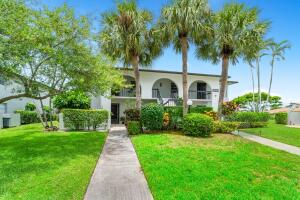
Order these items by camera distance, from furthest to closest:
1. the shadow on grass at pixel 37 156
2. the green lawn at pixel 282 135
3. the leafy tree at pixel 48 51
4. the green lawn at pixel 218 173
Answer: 1. the green lawn at pixel 282 135
2. the leafy tree at pixel 48 51
3. the shadow on grass at pixel 37 156
4. the green lawn at pixel 218 173

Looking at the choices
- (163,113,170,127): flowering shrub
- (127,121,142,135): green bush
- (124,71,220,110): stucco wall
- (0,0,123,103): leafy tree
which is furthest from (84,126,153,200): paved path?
(124,71,220,110): stucco wall

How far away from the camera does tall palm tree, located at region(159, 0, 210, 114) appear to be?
49.2ft

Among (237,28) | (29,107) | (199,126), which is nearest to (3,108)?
(29,107)

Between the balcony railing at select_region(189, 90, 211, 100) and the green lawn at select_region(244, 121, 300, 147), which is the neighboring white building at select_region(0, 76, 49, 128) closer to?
the balcony railing at select_region(189, 90, 211, 100)

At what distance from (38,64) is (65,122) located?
356 inches

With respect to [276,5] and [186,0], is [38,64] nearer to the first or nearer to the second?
[186,0]

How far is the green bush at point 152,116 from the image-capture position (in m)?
14.5

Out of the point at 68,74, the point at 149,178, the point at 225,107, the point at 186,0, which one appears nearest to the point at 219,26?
the point at 186,0

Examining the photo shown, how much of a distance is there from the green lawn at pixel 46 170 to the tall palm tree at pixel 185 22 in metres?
9.42

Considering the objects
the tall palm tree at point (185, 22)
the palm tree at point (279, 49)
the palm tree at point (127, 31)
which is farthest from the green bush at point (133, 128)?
the palm tree at point (279, 49)

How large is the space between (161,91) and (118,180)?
70.5ft

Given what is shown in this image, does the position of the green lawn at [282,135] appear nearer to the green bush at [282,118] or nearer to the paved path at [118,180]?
the paved path at [118,180]

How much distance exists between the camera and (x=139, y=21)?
15.9 metres

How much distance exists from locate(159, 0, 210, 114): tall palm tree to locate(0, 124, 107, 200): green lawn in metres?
9.42
